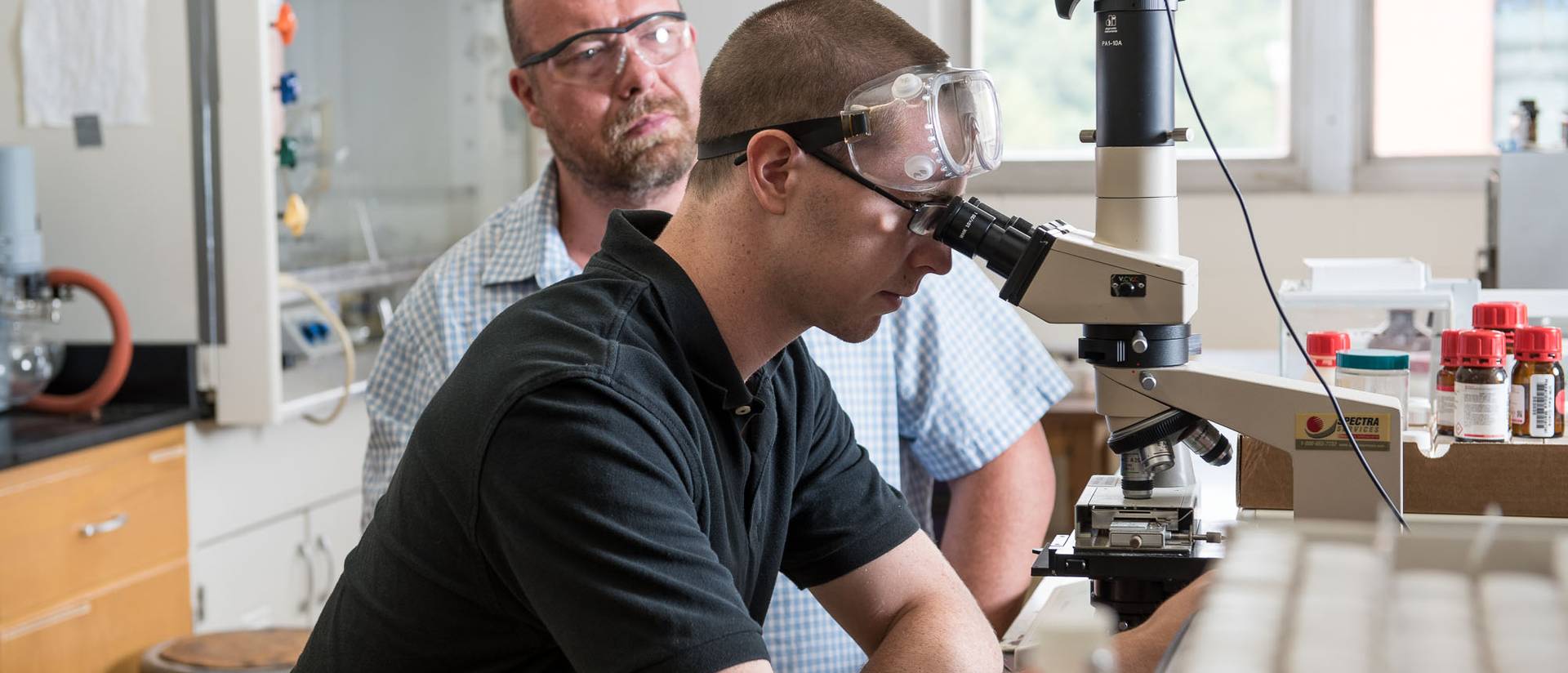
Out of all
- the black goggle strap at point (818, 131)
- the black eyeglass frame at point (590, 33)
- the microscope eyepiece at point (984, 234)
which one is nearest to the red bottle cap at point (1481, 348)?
the microscope eyepiece at point (984, 234)

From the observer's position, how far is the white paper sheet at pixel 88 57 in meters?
2.83

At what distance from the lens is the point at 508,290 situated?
194cm

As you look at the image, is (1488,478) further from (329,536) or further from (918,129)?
(329,536)

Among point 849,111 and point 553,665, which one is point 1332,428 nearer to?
point 849,111

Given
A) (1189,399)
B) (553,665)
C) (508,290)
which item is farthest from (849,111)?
(508,290)

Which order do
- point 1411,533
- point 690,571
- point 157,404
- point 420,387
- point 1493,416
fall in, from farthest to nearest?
1. point 157,404
2. point 420,387
3. point 1493,416
4. point 690,571
5. point 1411,533

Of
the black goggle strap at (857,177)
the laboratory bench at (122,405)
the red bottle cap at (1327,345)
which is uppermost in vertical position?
the black goggle strap at (857,177)

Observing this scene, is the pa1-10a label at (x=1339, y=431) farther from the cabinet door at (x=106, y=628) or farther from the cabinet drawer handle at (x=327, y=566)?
the cabinet drawer handle at (x=327, y=566)

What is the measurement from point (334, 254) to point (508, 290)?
67.8 inches

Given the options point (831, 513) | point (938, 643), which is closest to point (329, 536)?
point (831, 513)

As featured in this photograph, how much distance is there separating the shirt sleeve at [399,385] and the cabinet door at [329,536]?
1.40m

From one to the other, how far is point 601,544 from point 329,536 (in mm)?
2517

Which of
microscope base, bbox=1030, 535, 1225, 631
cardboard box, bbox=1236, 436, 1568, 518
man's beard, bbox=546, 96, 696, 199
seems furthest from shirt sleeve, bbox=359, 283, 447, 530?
cardboard box, bbox=1236, 436, 1568, 518

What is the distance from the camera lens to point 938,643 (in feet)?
4.37
